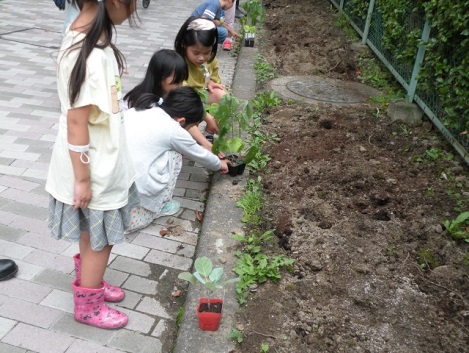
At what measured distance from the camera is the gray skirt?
2051 millimetres

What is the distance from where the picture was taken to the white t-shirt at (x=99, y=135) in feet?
5.84

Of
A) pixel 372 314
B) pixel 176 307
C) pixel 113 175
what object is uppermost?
pixel 113 175

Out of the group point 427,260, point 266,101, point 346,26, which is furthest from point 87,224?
point 346,26

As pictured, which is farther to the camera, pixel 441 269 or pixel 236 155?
pixel 236 155

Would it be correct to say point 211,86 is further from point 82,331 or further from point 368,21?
point 368,21

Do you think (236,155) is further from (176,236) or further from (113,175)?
(113,175)

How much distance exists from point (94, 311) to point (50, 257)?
0.64 metres

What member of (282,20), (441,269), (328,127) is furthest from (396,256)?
(282,20)

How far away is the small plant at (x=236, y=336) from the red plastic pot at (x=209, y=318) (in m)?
0.08

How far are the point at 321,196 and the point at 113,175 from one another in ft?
5.68

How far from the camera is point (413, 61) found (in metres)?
4.94

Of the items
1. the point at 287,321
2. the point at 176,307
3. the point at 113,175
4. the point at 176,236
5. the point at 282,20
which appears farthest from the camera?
the point at 282,20

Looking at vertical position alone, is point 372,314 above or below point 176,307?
above

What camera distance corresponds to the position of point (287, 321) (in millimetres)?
2279
